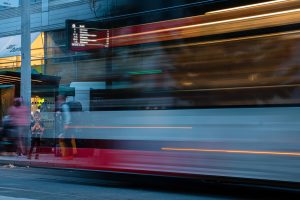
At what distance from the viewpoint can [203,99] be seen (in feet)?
26.9

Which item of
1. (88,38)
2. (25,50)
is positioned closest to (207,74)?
(88,38)

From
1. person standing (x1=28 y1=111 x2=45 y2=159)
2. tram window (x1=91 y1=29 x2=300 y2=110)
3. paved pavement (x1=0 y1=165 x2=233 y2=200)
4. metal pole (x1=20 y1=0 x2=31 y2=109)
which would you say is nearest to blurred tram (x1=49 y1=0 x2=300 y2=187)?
tram window (x1=91 y1=29 x2=300 y2=110)

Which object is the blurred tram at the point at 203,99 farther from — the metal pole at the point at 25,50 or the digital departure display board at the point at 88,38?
the metal pole at the point at 25,50

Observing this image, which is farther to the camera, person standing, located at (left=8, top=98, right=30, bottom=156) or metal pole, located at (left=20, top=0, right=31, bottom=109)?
metal pole, located at (left=20, top=0, right=31, bottom=109)

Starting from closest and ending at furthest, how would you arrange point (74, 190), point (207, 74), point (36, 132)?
point (207, 74) < point (74, 190) < point (36, 132)

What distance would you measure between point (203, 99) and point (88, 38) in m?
2.41

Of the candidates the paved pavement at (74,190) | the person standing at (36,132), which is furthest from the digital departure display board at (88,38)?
the paved pavement at (74,190)

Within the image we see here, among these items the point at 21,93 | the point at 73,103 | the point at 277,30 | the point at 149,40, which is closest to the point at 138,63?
the point at 149,40

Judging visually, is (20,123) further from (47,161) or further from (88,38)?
(88,38)

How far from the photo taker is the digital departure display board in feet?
30.6

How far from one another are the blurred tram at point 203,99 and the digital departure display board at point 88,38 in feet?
0.68

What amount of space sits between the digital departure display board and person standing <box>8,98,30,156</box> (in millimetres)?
3406

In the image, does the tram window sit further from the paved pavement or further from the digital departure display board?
the paved pavement

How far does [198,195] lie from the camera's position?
30.3 ft
